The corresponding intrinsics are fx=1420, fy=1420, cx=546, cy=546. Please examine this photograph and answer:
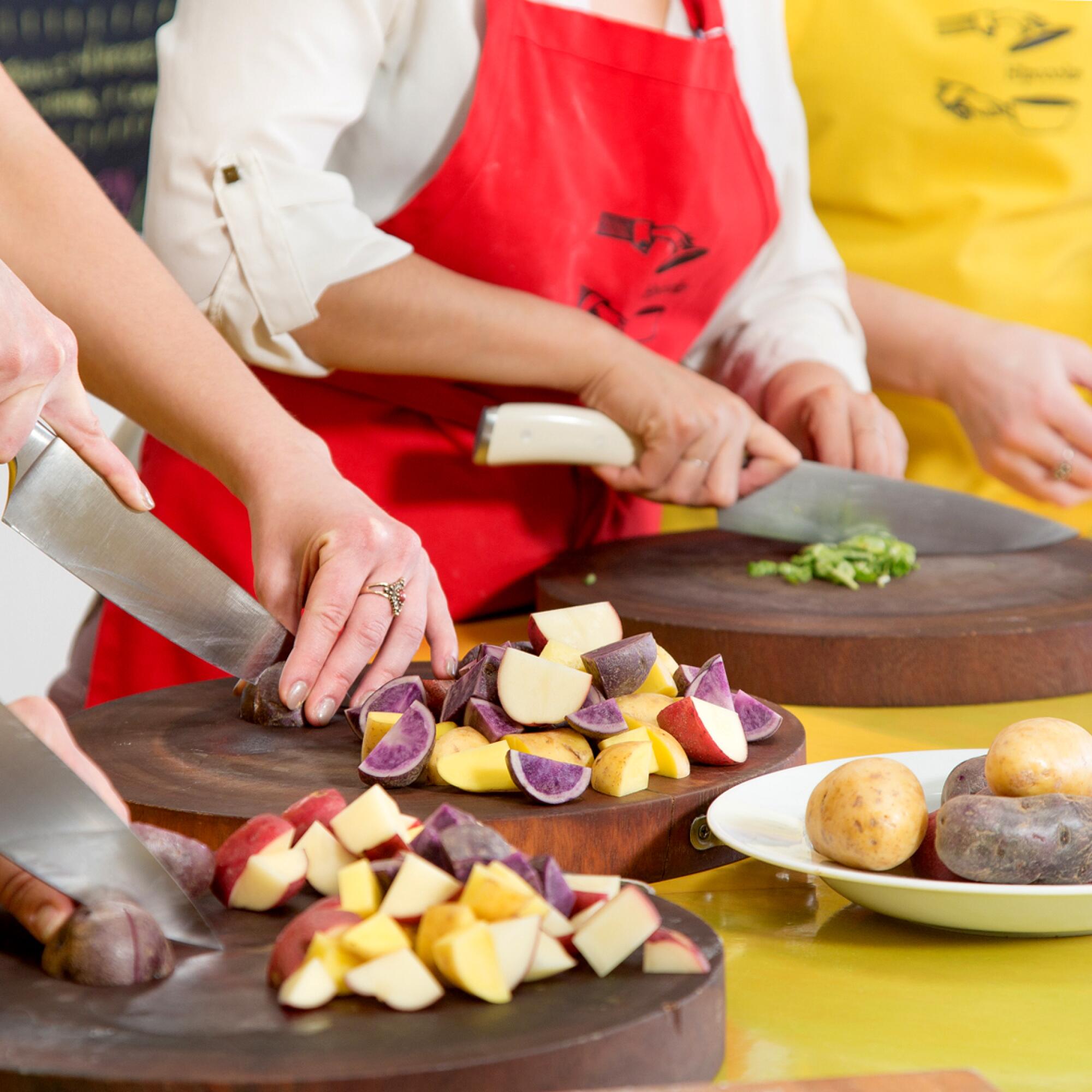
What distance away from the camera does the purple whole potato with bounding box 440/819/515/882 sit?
78 centimetres

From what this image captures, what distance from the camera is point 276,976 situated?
2.48 ft

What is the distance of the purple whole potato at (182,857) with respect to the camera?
872mm

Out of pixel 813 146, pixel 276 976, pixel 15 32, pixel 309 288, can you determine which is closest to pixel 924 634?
pixel 309 288

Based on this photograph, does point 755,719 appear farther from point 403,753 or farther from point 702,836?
point 403,753

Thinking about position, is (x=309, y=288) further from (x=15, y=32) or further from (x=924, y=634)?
(x=15, y=32)

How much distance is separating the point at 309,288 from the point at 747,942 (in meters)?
1.15

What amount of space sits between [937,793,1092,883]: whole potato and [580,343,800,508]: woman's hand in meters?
1.23

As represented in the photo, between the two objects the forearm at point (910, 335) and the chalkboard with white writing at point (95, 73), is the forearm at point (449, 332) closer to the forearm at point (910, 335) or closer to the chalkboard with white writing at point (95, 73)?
the forearm at point (910, 335)

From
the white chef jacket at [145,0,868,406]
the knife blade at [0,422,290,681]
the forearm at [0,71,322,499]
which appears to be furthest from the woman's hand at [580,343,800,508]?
the knife blade at [0,422,290,681]

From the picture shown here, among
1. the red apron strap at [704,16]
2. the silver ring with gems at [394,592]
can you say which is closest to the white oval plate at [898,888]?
the silver ring with gems at [394,592]

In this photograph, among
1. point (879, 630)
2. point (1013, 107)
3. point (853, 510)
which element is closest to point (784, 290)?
point (853, 510)

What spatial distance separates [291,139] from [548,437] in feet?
1.70

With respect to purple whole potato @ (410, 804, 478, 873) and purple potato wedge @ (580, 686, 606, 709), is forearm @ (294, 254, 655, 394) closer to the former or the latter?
purple potato wedge @ (580, 686, 606, 709)

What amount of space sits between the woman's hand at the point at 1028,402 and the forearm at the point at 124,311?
1502 mm
